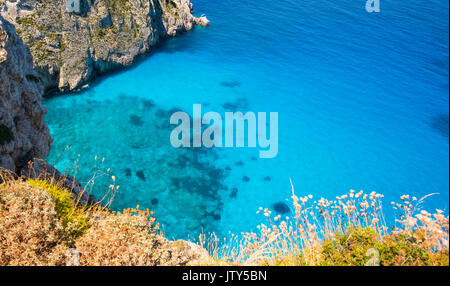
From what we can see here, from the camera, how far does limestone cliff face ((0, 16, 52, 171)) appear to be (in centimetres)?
966

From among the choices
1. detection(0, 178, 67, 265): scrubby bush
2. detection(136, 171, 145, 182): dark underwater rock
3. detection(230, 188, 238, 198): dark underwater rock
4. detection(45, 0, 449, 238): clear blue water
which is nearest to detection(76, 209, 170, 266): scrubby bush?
detection(0, 178, 67, 265): scrubby bush

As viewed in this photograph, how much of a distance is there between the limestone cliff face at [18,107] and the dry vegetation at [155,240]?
381 cm

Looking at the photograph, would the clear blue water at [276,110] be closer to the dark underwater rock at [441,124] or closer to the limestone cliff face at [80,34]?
the dark underwater rock at [441,124]

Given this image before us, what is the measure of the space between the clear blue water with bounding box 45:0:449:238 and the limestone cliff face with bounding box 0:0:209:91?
62.1 inches

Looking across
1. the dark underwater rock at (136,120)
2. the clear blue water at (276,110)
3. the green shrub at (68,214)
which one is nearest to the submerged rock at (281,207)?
the clear blue water at (276,110)

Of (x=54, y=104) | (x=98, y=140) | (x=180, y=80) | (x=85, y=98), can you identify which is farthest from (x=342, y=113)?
(x=54, y=104)

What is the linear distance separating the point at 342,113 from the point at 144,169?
18483 mm

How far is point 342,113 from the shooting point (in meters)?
27.8

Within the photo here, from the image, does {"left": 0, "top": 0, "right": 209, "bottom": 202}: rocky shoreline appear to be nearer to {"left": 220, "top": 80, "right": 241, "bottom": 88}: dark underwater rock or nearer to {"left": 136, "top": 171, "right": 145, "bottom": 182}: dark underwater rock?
{"left": 136, "top": 171, "right": 145, "bottom": 182}: dark underwater rock

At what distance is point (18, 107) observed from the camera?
1066 cm

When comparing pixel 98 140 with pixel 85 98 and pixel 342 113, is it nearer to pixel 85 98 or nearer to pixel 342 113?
pixel 85 98

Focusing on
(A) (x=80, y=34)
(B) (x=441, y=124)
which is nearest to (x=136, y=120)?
(A) (x=80, y=34)

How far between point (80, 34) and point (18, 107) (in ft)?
61.9

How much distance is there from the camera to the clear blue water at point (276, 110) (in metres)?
20.0
